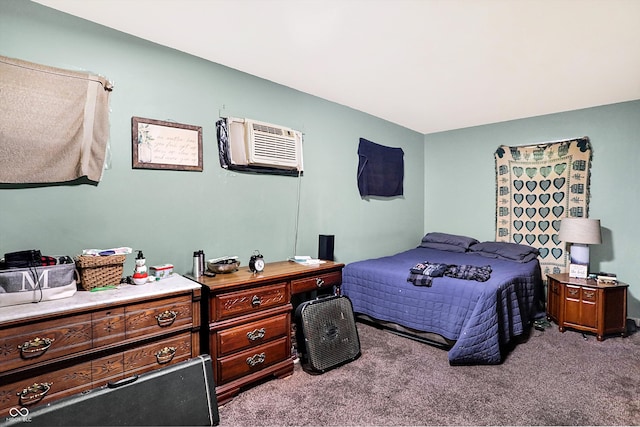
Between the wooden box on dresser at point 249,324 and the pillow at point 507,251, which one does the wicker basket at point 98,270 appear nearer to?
the wooden box on dresser at point 249,324

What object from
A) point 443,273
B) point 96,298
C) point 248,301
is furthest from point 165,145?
point 443,273

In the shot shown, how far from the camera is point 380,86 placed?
10.4 ft

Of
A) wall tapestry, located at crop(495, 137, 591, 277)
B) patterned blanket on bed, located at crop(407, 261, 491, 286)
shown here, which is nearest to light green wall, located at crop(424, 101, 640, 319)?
wall tapestry, located at crop(495, 137, 591, 277)

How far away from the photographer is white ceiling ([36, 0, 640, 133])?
191 centimetres

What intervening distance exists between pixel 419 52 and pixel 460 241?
108 inches

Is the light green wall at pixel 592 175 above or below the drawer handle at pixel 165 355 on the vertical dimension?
above

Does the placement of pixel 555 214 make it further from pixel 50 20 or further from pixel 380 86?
pixel 50 20

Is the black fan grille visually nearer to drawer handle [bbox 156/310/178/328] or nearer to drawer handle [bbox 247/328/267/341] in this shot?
drawer handle [bbox 247/328/267/341]

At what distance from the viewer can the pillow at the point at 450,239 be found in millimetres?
4367

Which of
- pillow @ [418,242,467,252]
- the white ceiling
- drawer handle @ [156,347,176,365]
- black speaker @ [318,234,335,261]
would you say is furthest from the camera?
pillow @ [418,242,467,252]

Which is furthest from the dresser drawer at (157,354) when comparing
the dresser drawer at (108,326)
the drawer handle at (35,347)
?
the drawer handle at (35,347)

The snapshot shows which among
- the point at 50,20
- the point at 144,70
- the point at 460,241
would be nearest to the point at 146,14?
the point at 144,70

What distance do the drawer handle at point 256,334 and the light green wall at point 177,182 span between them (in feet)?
2.41

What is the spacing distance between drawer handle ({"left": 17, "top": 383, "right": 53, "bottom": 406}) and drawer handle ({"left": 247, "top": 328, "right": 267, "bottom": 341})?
3.40ft
